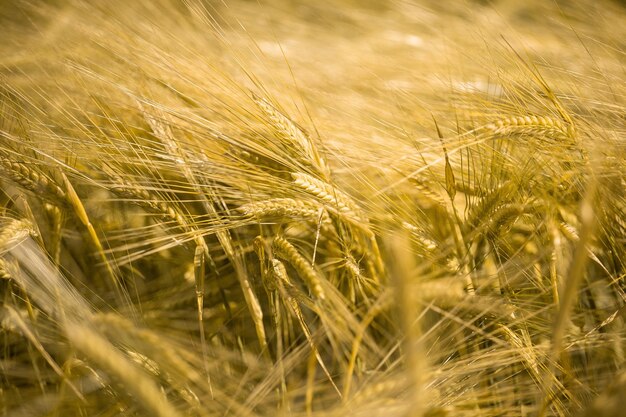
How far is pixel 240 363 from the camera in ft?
1.75

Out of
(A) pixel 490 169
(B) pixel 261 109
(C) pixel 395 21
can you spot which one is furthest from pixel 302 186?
(C) pixel 395 21

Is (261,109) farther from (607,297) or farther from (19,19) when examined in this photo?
(19,19)

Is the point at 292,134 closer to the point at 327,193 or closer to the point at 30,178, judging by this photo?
the point at 327,193

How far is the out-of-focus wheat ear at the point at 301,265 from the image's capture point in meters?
0.44

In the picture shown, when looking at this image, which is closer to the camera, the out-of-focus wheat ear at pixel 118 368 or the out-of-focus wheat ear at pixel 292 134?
the out-of-focus wheat ear at pixel 118 368

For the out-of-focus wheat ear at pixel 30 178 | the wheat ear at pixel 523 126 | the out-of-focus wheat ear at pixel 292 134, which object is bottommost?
the out-of-focus wheat ear at pixel 30 178

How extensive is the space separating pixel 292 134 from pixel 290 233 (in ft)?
0.51

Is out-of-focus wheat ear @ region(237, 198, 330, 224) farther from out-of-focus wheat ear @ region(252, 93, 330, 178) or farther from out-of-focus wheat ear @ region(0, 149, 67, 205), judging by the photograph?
out-of-focus wheat ear @ region(0, 149, 67, 205)

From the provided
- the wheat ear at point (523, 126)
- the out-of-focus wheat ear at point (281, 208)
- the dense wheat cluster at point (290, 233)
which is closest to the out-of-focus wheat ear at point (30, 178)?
the dense wheat cluster at point (290, 233)

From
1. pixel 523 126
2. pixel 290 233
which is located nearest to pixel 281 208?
pixel 290 233

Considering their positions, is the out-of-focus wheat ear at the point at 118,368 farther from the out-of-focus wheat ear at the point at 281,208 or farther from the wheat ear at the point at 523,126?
the wheat ear at the point at 523,126

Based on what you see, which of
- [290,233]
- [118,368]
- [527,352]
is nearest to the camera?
[118,368]

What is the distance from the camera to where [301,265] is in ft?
1.47

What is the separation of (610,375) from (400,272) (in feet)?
1.26
